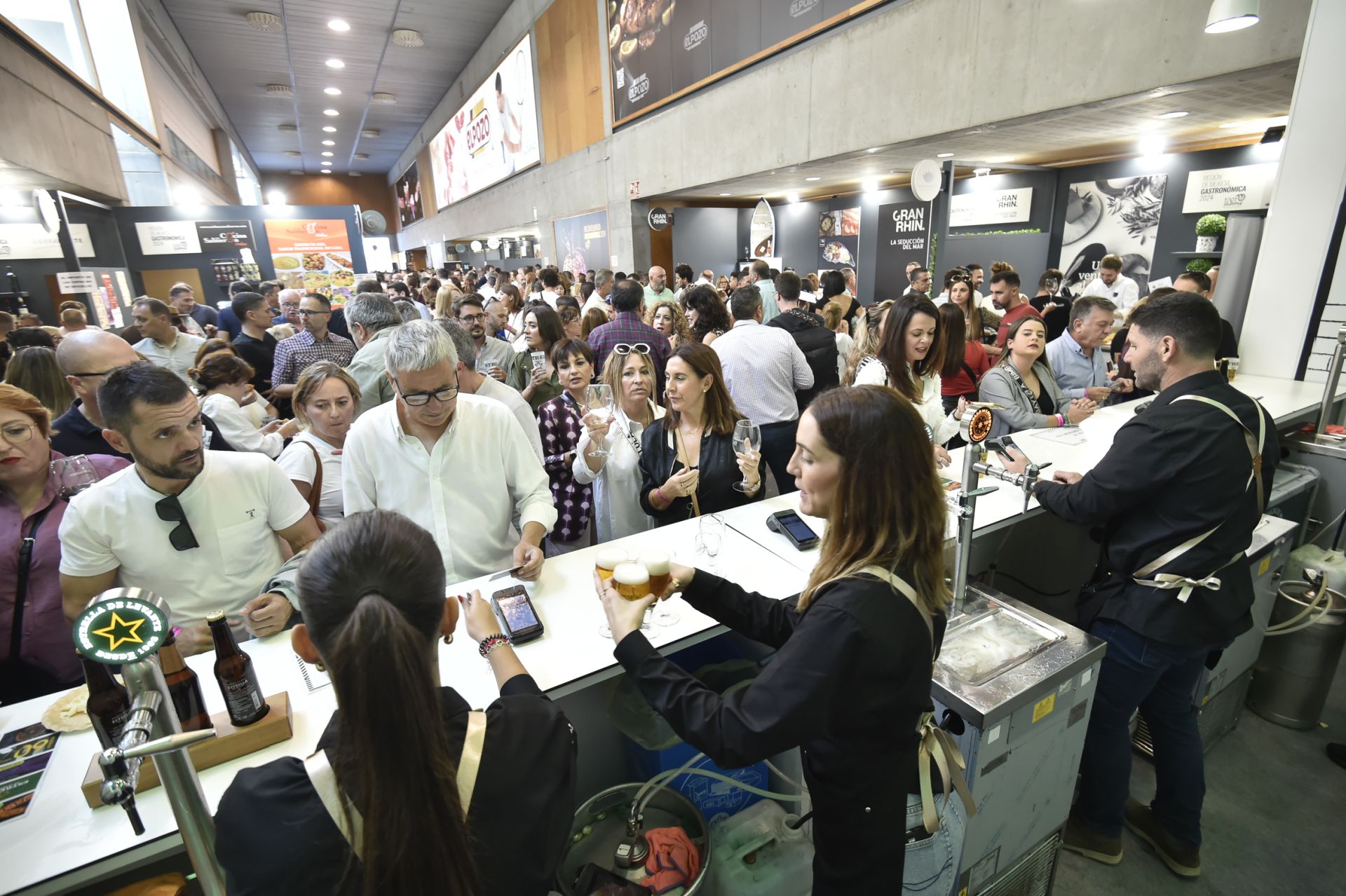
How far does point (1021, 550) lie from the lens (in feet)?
10.8

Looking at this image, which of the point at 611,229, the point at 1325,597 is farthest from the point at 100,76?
the point at 1325,597

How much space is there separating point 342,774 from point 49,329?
19.4 ft

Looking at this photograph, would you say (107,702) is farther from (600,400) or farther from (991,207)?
(991,207)

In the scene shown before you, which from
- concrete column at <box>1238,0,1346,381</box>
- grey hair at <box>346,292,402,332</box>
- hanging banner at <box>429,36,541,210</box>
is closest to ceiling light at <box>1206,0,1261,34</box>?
concrete column at <box>1238,0,1346,381</box>

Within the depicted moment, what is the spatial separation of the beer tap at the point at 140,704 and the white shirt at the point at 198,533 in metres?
1.23

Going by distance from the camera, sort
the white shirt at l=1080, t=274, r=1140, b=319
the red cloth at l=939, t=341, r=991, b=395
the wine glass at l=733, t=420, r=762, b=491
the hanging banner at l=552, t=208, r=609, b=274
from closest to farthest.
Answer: the wine glass at l=733, t=420, r=762, b=491 < the red cloth at l=939, t=341, r=991, b=395 < the white shirt at l=1080, t=274, r=1140, b=319 < the hanging banner at l=552, t=208, r=609, b=274

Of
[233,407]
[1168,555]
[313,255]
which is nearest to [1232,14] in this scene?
[1168,555]

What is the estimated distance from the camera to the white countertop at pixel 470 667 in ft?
3.96

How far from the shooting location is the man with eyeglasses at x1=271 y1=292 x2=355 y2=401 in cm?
450

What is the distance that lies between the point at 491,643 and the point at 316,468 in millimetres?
1572

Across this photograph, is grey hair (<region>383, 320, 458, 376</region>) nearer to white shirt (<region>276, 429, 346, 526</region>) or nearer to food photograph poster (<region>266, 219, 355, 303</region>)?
white shirt (<region>276, 429, 346, 526</region>)

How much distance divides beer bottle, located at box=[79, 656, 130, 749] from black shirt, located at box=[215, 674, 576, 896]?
0.47m

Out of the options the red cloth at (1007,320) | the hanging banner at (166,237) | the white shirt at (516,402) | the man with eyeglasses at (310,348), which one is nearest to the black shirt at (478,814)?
the white shirt at (516,402)

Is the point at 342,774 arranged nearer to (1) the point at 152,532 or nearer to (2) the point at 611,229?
(1) the point at 152,532
